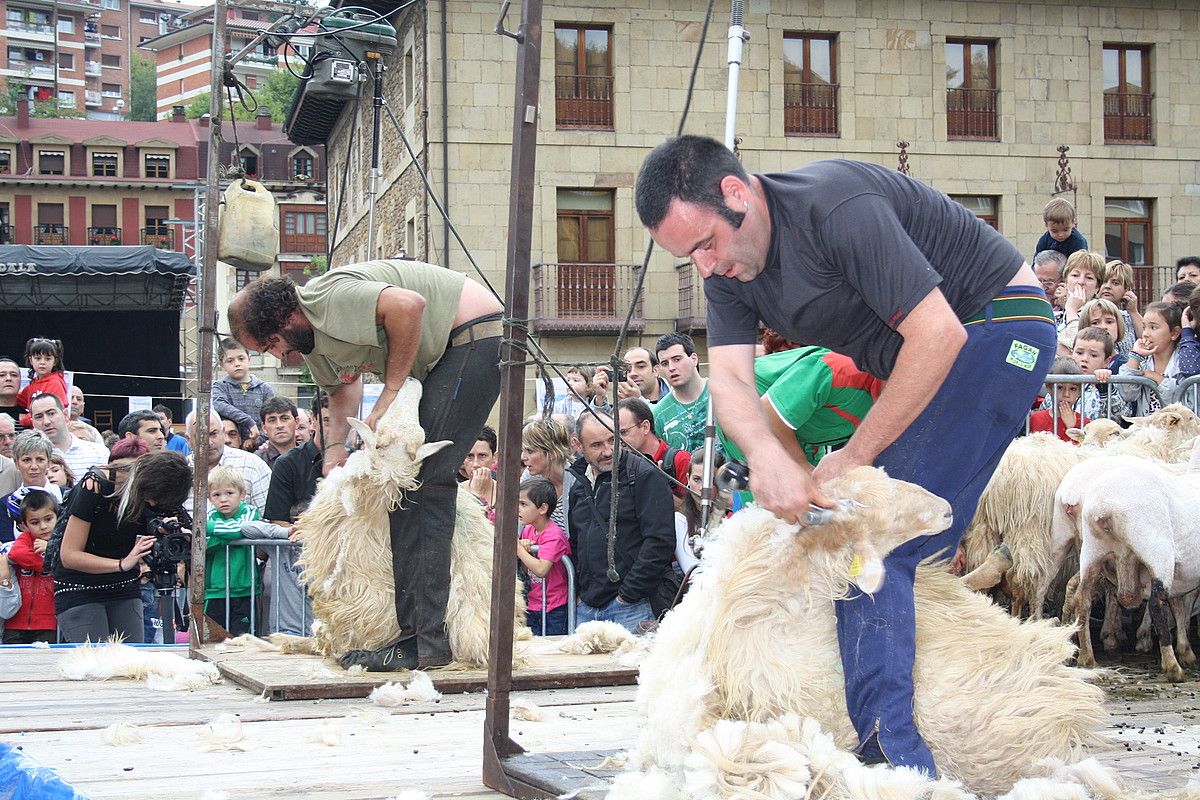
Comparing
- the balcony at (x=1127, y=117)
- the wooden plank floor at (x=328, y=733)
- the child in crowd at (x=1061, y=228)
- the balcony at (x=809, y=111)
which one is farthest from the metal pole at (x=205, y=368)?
the balcony at (x=1127, y=117)

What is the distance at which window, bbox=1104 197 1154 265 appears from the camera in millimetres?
24219

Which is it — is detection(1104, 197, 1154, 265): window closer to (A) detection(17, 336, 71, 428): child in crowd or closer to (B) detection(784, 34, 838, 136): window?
(B) detection(784, 34, 838, 136): window

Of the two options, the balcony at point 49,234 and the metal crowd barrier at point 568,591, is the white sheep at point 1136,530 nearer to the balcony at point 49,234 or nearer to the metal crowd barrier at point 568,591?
the metal crowd barrier at point 568,591

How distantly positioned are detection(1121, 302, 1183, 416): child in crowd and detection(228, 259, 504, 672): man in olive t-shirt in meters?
3.73

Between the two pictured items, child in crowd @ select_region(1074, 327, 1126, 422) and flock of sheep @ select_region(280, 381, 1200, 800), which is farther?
child in crowd @ select_region(1074, 327, 1126, 422)

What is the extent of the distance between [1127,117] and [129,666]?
24255 millimetres

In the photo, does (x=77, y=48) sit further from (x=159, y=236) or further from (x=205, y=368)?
(x=205, y=368)

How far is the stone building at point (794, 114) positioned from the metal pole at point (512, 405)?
1844 centimetres

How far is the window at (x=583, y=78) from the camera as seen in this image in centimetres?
2278

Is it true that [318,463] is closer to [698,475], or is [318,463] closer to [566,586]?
[566,586]

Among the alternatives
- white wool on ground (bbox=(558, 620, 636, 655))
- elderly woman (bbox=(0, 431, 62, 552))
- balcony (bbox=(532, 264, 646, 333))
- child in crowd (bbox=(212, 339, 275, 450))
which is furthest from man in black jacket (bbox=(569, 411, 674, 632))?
balcony (bbox=(532, 264, 646, 333))

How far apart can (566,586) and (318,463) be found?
160 centimetres

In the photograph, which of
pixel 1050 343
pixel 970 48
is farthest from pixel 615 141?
pixel 1050 343

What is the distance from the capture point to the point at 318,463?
6844 mm
